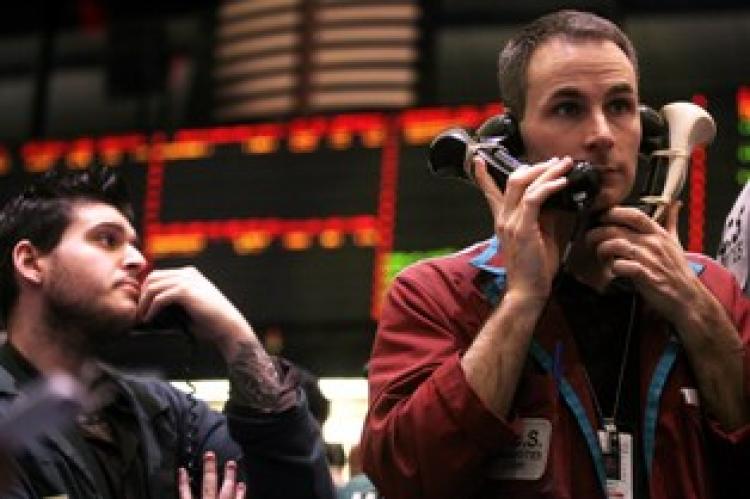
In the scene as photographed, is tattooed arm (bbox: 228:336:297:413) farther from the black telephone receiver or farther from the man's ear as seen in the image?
the black telephone receiver

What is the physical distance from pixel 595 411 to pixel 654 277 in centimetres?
19

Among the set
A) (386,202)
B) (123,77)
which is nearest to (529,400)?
(386,202)

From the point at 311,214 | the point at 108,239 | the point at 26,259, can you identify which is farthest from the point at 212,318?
the point at 311,214

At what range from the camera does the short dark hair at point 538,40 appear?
6.46ft

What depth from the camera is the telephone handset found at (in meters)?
1.81

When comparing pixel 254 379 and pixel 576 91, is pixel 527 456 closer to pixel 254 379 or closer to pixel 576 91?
pixel 576 91

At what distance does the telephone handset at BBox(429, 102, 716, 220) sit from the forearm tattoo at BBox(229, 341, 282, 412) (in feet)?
1.86

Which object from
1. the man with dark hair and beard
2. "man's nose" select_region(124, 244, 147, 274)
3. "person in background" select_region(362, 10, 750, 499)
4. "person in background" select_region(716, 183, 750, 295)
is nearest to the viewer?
"person in background" select_region(362, 10, 750, 499)

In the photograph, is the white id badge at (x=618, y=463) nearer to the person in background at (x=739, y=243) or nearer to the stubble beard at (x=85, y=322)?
the person in background at (x=739, y=243)

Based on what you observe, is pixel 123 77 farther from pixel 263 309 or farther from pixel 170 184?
pixel 263 309

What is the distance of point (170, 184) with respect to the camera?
15.3 ft

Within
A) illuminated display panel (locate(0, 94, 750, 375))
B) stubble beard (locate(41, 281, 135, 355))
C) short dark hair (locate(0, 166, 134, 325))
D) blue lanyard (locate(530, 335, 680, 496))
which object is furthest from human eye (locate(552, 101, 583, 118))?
illuminated display panel (locate(0, 94, 750, 375))

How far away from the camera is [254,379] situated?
2.45 meters

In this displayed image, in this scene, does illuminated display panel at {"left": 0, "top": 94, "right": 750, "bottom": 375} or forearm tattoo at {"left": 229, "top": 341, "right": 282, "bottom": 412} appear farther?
illuminated display panel at {"left": 0, "top": 94, "right": 750, "bottom": 375}
